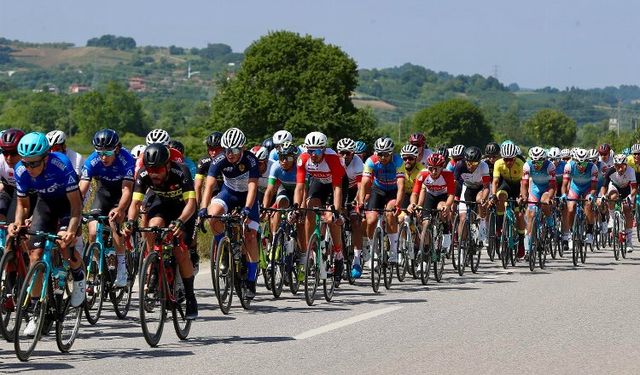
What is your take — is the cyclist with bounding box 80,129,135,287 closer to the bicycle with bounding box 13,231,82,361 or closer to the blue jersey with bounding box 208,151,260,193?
the blue jersey with bounding box 208,151,260,193

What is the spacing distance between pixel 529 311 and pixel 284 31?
3143 inches

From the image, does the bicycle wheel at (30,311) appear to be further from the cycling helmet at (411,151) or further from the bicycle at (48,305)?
the cycling helmet at (411,151)

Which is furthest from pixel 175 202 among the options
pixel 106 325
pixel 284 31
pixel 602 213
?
pixel 284 31

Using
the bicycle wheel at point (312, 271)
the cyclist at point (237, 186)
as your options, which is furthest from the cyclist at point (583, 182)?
the cyclist at point (237, 186)

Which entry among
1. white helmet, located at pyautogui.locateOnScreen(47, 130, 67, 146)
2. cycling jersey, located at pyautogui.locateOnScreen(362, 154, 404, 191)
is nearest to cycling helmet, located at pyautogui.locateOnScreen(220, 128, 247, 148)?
white helmet, located at pyautogui.locateOnScreen(47, 130, 67, 146)

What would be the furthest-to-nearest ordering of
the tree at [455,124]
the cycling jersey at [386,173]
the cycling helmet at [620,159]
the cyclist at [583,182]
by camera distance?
the tree at [455,124]
the cycling helmet at [620,159]
the cyclist at [583,182]
the cycling jersey at [386,173]

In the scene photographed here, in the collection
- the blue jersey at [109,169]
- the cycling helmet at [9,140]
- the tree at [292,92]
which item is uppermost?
the tree at [292,92]

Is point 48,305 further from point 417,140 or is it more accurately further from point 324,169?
point 417,140

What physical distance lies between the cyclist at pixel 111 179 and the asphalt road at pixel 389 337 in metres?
0.99

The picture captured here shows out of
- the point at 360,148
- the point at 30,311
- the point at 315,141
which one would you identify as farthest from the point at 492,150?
the point at 30,311

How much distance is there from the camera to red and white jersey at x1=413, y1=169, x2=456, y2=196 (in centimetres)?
1683

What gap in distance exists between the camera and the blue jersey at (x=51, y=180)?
976 cm

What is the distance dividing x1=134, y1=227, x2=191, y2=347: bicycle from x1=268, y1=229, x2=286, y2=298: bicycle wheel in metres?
3.64

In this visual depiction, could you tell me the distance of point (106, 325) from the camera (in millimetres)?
11703
